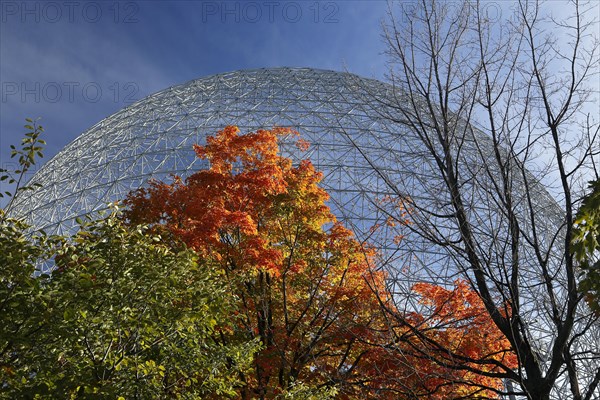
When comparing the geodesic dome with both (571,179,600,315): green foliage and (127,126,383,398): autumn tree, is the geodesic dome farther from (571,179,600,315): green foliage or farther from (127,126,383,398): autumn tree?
(571,179,600,315): green foliage

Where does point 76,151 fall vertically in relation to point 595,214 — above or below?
above

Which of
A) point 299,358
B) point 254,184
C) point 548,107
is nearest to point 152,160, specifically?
point 254,184

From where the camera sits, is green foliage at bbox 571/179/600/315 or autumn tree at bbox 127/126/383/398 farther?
autumn tree at bbox 127/126/383/398

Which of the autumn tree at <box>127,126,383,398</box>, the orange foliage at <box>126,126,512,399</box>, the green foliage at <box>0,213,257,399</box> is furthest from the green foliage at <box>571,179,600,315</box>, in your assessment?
the autumn tree at <box>127,126,383,398</box>

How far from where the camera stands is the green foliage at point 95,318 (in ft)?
19.9

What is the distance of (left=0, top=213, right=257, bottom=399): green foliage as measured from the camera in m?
6.06

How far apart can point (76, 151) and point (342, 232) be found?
1003 inches

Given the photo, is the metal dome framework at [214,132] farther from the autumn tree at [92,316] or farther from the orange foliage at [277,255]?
the autumn tree at [92,316]

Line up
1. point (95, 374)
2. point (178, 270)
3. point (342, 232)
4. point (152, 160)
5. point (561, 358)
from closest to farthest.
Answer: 1. point (561, 358)
2. point (95, 374)
3. point (178, 270)
4. point (342, 232)
5. point (152, 160)

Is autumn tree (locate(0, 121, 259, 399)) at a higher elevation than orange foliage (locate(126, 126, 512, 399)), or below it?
below

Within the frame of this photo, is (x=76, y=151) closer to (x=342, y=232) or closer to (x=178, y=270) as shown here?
(x=342, y=232)

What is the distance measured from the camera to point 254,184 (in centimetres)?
1272

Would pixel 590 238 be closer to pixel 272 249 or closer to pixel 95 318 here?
pixel 95 318

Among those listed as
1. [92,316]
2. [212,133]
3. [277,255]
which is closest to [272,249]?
[277,255]
